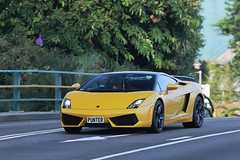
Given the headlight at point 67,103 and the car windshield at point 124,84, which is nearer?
the headlight at point 67,103

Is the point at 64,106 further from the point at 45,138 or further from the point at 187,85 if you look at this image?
the point at 187,85

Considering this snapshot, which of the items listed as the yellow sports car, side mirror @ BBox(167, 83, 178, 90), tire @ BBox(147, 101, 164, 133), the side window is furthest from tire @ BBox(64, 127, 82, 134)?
side mirror @ BBox(167, 83, 178, 90)

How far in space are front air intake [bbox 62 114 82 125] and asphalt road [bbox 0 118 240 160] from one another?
26 cm

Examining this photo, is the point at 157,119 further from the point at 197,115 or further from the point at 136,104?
the point at 197,115

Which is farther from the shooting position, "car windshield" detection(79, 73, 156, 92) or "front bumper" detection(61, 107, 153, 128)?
"car windshield" detection(79, 73, 156, 92)

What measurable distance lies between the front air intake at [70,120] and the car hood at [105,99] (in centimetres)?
20

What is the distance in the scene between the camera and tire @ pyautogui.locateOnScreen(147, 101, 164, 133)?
13.1 meters

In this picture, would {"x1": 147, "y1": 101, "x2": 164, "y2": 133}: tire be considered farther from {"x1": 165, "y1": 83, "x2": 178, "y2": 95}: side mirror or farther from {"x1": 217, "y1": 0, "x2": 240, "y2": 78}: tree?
{"x1": 217, "y1": 0, "x2": 240, "y2": 78}: tree

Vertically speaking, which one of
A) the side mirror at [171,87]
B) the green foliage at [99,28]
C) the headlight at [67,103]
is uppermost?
the green foliage at [99,28]

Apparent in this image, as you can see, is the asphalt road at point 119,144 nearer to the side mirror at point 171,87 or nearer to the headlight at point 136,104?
the headlight at point 136,104

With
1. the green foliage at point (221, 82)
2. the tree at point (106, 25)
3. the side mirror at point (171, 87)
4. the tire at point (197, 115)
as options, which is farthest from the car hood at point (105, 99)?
the green foliage at point (221, 82)

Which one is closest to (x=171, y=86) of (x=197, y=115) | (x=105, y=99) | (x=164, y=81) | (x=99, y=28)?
(x=164, y=81)

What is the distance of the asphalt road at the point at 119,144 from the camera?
973 cm

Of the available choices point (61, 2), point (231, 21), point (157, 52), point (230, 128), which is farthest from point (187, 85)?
point (231, 21)
